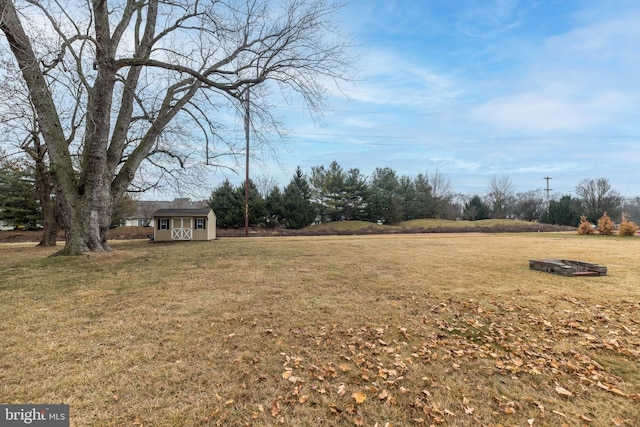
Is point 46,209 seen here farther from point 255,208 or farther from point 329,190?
point 329,190

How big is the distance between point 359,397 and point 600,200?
49794mm

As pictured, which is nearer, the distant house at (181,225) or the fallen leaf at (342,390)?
the fallen leaf at (342,390)

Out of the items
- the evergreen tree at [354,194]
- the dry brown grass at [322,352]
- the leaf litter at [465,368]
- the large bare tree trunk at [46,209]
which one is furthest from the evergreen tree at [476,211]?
the large bare tree trunk at [46,209]

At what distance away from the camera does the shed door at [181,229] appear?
69.9ft

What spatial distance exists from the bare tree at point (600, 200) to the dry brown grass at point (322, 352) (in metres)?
42.8

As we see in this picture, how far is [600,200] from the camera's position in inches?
1473

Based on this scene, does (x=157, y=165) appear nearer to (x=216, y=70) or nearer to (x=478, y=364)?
(x=216, y=70)

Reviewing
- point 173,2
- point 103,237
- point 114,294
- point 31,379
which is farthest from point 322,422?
point 173,2

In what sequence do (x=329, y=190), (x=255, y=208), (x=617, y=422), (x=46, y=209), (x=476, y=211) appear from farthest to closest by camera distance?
(x=476, y=211) → (x=329, y=190) → (x=255, y=208) → (x=46, y=209) → (x=617, y=422)

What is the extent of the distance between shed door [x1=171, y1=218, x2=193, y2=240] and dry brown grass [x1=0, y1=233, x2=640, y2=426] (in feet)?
52.1

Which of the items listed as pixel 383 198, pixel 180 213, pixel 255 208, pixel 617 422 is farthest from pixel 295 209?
pixel 617 422

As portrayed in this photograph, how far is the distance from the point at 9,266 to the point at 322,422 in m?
9.14

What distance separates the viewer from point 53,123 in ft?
26.2

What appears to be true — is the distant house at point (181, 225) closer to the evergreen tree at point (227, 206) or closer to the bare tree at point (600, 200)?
the evergreen tree at point (227, 206)
